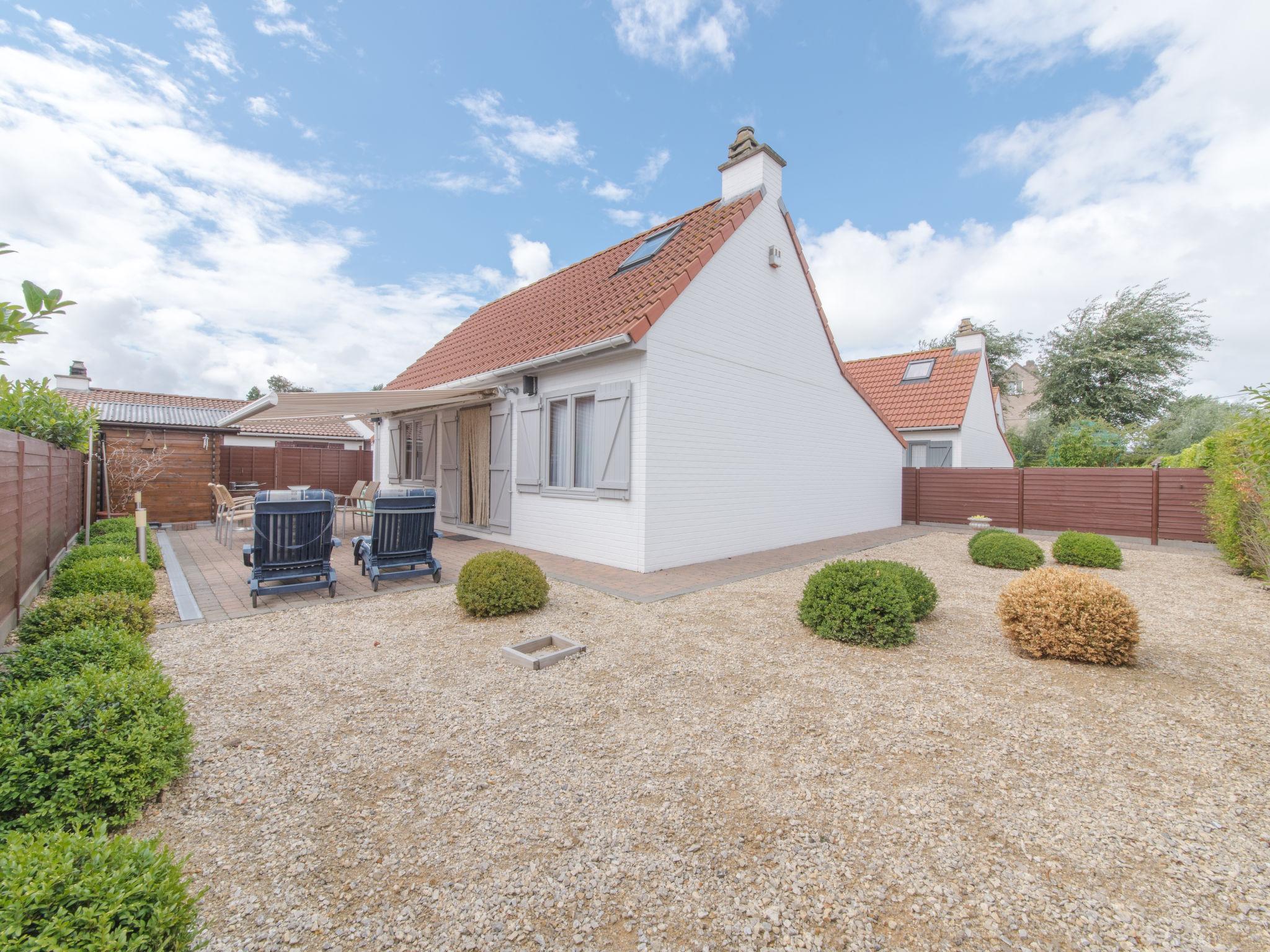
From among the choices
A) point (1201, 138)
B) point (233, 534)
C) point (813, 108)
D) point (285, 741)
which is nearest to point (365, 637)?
point (285, 741)

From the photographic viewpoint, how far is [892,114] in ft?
34.9

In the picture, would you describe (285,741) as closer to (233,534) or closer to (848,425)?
(233,534)

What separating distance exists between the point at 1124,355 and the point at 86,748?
3053 cm

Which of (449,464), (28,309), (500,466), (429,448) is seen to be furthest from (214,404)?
(28,309)

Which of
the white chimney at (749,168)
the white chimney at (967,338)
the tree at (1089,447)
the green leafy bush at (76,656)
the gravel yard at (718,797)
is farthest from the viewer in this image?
the white chimney at (967,338)

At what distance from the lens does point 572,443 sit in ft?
29.1

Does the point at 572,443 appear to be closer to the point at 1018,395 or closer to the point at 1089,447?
Result: the point at 1089,447

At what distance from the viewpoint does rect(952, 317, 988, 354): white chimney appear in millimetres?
18375

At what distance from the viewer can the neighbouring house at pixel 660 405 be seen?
7.98m

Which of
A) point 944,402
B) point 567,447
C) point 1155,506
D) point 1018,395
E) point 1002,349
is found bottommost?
point 1155,506

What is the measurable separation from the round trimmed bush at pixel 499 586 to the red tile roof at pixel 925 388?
13739mm

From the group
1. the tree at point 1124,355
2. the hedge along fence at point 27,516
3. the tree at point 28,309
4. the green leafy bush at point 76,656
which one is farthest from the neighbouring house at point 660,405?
the tree at point 1124,355

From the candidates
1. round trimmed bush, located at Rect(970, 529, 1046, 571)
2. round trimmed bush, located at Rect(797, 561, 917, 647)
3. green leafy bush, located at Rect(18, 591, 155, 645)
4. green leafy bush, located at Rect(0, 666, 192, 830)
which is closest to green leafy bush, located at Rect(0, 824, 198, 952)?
green leafy bush, located at Rect(0, 666, 192, 830)

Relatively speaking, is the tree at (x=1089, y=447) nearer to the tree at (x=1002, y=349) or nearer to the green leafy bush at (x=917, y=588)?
the tree at (x=1002, y=349)
